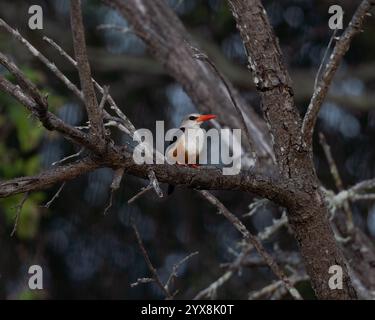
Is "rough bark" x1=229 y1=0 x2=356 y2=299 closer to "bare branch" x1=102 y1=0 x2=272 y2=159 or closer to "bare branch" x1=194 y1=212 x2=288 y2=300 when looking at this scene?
"bare branch" x1=194 y1=212 x2=288 y2=300

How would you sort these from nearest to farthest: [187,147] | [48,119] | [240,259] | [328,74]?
[48,119]
[328,74]
[187,147]
[240,259]

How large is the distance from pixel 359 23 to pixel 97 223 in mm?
4230

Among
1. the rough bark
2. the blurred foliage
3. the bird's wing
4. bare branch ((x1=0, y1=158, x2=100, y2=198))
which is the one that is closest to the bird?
the bird's wing

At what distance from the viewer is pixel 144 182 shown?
6215 mm

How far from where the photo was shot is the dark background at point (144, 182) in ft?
21.0

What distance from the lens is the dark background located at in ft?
21.0

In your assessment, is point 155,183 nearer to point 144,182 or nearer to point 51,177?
point 51,177

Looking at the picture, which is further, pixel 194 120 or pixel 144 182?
pixel 144 182

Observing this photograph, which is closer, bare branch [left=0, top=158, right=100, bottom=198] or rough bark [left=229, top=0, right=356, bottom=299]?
bare branch [left=0, top=158, right=100, bottom=198]

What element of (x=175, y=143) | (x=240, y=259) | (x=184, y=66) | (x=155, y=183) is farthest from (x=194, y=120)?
(x=155, y=183)

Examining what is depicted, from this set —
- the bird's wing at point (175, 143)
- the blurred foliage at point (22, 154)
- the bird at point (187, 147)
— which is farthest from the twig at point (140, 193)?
the blurred foliage at point (22, 154)

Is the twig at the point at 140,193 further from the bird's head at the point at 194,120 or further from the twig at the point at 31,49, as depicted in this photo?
the bird's head at the point at 194,120

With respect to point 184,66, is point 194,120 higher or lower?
lower
